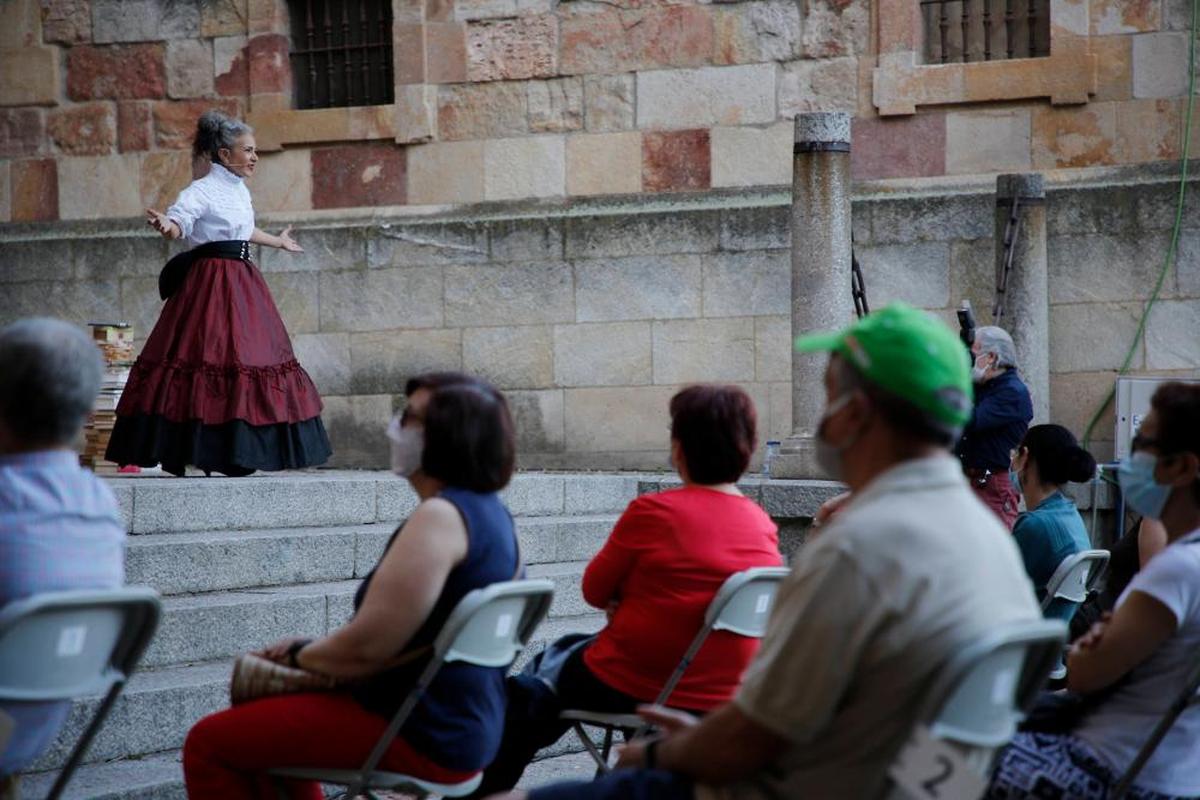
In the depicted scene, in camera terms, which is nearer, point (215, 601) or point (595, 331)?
point (215, 601)

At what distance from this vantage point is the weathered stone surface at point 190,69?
1180 centimetres

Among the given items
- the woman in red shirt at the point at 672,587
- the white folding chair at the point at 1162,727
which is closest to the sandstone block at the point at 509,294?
the woman in red shirt at the point at 672,587

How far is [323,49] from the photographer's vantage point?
11930mm

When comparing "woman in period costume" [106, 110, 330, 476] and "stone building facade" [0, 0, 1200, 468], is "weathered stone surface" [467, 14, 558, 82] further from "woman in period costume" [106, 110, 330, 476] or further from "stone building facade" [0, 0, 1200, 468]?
"woman in period costume" [106, 110, 330, 476]

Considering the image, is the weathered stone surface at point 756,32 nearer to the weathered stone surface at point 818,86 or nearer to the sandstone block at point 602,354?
the weathered stone surface at point 818,86

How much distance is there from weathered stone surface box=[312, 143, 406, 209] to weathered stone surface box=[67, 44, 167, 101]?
4.00 feet

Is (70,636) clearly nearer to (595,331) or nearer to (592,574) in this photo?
(592,574)

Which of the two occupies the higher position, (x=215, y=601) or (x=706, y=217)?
(x=706, y=217)

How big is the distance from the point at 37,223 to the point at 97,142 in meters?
0.66

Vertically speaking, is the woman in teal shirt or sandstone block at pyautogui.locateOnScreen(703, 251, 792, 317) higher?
sandstone block at pyautogui.locateOnScreen(703, 251, 792, 317)

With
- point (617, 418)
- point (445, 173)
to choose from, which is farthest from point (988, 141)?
point (445, 173)

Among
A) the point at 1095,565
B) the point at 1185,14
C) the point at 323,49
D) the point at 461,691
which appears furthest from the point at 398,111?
the point at 461,691

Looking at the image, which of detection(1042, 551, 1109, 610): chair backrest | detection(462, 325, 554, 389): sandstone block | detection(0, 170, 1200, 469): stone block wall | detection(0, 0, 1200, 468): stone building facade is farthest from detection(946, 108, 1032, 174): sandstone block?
detection(1042, 551, 1109, 610): chair backrest

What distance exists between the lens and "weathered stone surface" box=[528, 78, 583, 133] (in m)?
11.3
